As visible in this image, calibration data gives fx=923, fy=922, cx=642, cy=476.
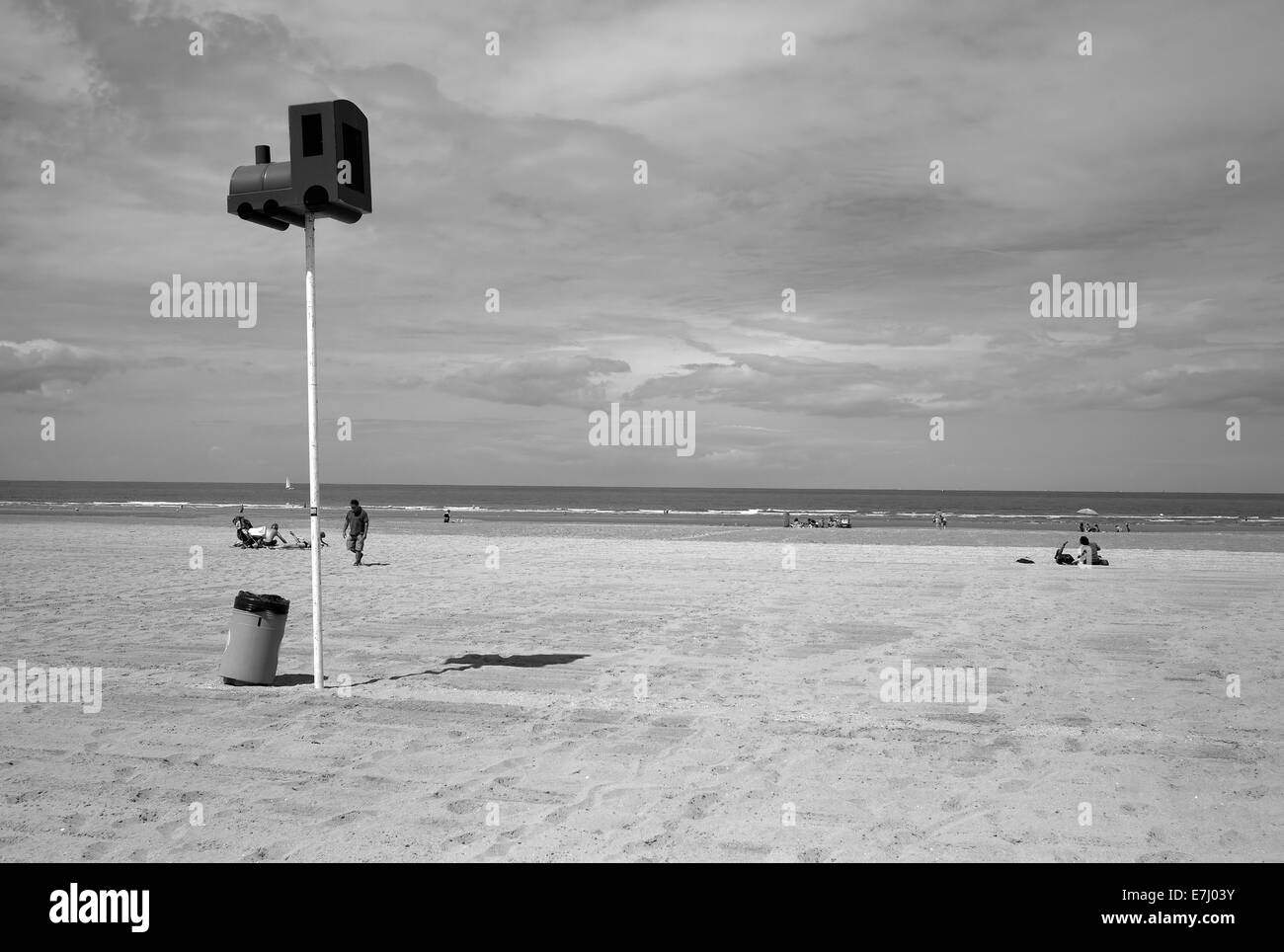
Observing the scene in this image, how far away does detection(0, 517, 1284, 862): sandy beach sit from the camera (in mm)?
4770

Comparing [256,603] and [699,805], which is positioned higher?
[256,603]

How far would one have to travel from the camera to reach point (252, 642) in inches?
312

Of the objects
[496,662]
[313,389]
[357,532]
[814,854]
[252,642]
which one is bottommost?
[814,854]

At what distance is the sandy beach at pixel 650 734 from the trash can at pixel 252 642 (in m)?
0.24

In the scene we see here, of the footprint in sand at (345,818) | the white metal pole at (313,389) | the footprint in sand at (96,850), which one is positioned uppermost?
the white metal pole at (313,389)

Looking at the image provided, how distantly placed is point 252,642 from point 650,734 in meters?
3.64

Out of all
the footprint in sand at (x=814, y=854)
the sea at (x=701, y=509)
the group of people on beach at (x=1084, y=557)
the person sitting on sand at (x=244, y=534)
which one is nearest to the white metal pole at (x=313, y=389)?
the footprint in sand at (x=814, y=854)

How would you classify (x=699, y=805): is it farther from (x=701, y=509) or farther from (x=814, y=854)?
(x=701, y=509)

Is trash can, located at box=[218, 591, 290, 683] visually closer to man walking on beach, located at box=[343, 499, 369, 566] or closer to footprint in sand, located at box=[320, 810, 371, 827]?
footprint in sand, located at box=[320, 810, 371, 827]

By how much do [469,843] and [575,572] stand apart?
561 inches

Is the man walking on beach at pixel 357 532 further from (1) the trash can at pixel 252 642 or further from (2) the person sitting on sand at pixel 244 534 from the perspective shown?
(1) the trash can at pixel 252 642

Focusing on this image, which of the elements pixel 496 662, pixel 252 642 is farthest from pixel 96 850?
pixel 496 662

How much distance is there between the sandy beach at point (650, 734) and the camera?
4.77 meters

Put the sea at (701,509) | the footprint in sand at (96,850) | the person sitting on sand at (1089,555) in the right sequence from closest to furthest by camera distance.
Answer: the footprint in sand at (96,850)
the person sitting on sand at (1089,555)
the sea at (701,509)
